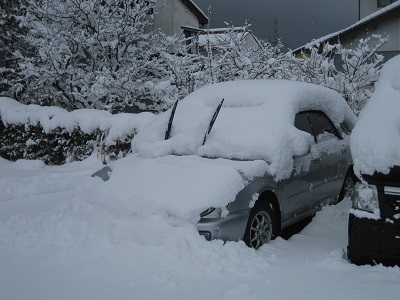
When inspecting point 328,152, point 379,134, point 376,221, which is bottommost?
point 376,221

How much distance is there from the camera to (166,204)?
4059 millimetres

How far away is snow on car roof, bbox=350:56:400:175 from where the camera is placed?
3.47 m

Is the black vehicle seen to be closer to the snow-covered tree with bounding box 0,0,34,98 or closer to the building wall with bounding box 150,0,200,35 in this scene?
the snow-covered tree with bounding box 0,0,34,98

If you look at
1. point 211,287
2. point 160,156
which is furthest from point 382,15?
point 211,287

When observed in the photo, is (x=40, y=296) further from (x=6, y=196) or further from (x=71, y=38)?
(x=71, y=38)

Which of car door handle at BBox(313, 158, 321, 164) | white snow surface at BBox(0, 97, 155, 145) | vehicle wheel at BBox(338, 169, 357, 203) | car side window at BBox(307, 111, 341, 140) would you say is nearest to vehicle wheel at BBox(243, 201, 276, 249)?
car door handle at BBox(313, 158, 321, 164)

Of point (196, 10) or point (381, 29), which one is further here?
point (196, 10)

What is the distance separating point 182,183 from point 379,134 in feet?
5.98

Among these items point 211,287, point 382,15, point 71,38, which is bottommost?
point 211,287

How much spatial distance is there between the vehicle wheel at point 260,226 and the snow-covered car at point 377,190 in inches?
35.1

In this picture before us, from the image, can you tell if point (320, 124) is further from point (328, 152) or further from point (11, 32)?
point (11, 32)

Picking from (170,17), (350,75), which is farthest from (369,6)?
(350,75)

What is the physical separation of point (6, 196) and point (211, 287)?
4.40 m

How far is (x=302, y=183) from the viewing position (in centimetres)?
502
